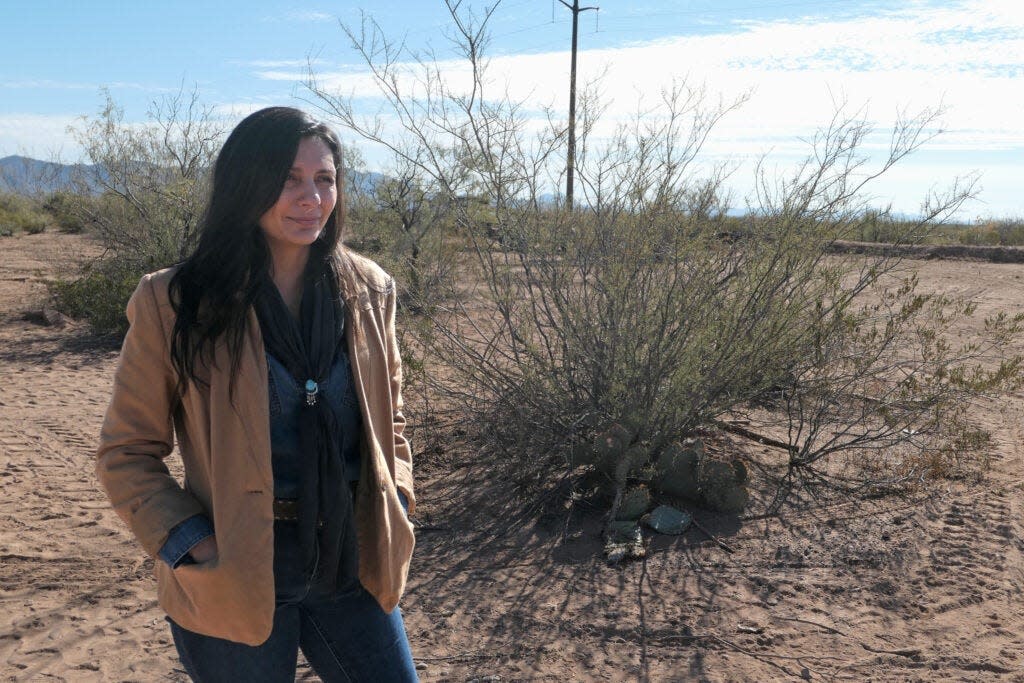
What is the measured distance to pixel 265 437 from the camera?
178 cm

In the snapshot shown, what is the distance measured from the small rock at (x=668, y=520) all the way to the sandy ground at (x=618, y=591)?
78 mm

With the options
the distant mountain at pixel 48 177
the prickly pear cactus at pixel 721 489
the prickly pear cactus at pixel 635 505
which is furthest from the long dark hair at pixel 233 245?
the distant mountain at pixel 48 177

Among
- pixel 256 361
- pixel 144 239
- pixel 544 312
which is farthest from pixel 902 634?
pixel 144 239

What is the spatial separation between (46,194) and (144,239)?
17422mm

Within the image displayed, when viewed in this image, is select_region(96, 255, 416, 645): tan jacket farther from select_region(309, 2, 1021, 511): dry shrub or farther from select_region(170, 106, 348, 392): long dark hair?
select_region(309, 2, 1021, 511): dry shrub

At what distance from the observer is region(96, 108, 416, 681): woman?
1.77 meters

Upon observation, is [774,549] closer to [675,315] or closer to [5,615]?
[675,315]

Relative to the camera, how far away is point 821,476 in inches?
227

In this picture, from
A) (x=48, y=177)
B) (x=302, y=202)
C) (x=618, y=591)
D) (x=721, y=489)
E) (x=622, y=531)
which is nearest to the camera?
(x=302, y=202)

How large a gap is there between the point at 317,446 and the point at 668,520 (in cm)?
349

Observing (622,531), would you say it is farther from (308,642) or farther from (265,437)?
(265,437)

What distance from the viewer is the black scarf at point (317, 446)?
6.01ft

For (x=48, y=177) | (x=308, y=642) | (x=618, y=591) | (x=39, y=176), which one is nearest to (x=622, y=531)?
(x=618, y=591)

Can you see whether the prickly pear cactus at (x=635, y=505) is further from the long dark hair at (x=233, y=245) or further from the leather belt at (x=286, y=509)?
the long dark hair at (x=233, y=245)
